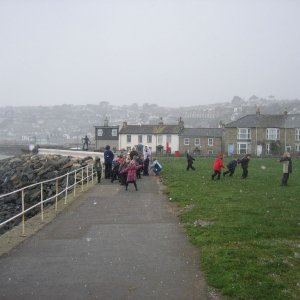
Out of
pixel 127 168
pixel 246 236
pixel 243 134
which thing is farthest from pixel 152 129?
pixel 246 236

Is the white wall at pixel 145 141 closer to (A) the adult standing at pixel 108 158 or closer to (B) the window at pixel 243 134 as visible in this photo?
(B) the window at pixel 243 134

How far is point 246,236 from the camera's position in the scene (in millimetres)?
10047

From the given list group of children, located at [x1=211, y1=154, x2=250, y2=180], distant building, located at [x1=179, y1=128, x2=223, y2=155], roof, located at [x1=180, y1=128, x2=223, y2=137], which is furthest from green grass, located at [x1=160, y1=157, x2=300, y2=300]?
roof, located at [x1=180, y1=128, x2=223, y2=137]

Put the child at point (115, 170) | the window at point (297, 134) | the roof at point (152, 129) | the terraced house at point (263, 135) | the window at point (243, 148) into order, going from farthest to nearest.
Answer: the roof at point (152, 129), the window at point (243, 148), the terraced house at point (263, 135), the window at point (297, 134), the child at point (115, 170)

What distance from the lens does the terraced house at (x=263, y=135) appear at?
66.4 m

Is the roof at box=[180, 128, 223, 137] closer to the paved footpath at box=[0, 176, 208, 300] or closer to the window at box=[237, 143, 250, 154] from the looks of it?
the window at box=[237, 143, 250, 154]

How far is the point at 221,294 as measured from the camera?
663 centimetres

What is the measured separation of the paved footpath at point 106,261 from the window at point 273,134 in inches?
2195

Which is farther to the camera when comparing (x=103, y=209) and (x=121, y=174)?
(x=121, y=174)

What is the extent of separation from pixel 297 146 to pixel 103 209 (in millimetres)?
56733

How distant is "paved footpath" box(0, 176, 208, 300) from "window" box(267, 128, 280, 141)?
55.8 meters

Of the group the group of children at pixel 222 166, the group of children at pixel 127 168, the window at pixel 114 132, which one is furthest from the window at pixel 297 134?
the group of children at pixel 222 166

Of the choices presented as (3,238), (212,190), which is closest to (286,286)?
(3,238)

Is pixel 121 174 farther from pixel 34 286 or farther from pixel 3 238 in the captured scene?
pixel 34 286
